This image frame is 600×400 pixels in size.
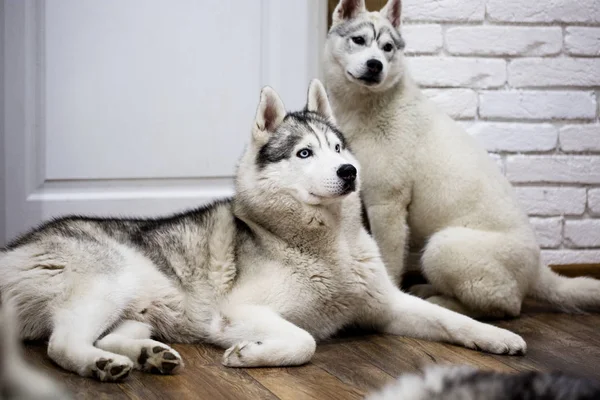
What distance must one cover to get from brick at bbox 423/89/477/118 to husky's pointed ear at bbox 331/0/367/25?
1.58 ft

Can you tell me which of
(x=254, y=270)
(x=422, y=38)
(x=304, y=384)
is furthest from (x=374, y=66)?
(x=304, y=384)

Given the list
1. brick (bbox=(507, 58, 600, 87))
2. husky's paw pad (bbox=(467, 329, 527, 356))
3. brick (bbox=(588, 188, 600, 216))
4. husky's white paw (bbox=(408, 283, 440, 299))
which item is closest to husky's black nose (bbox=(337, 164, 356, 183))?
husky's paw pad (bbox=(467, 329, 527, 356))

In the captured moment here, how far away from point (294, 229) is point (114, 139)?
49.9 inches

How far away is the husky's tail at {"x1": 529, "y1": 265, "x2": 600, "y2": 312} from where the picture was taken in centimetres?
310

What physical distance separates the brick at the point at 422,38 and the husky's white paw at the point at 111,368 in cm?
195

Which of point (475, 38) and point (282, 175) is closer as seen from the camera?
point (282, 175)

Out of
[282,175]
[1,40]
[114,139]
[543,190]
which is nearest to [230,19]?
[114,139]

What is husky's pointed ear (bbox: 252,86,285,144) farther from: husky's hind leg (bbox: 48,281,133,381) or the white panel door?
the white panel door

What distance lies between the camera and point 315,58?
3631 millimetres

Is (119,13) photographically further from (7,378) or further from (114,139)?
(7,378)

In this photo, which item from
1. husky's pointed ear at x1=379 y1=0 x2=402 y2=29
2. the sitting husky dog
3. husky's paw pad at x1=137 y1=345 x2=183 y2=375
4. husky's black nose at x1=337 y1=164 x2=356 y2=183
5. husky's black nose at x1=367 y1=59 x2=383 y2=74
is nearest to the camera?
husky's paw pad at x1=137 y1=345 x2=183 y2=375

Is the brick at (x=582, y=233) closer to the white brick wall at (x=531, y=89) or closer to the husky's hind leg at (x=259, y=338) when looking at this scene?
the white brick wall at (x=531, y=89)

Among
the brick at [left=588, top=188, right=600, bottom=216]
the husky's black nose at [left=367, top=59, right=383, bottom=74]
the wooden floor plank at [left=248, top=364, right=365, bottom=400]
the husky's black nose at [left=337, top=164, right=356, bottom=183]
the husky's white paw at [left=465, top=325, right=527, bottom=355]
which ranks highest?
the husky's black nose at [left=367, top=59, right=383, bottom=74]

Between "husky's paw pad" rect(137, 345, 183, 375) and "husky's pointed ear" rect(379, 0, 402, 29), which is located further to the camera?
"husky's pointed ear" rect(379, 0, 402, 29)
